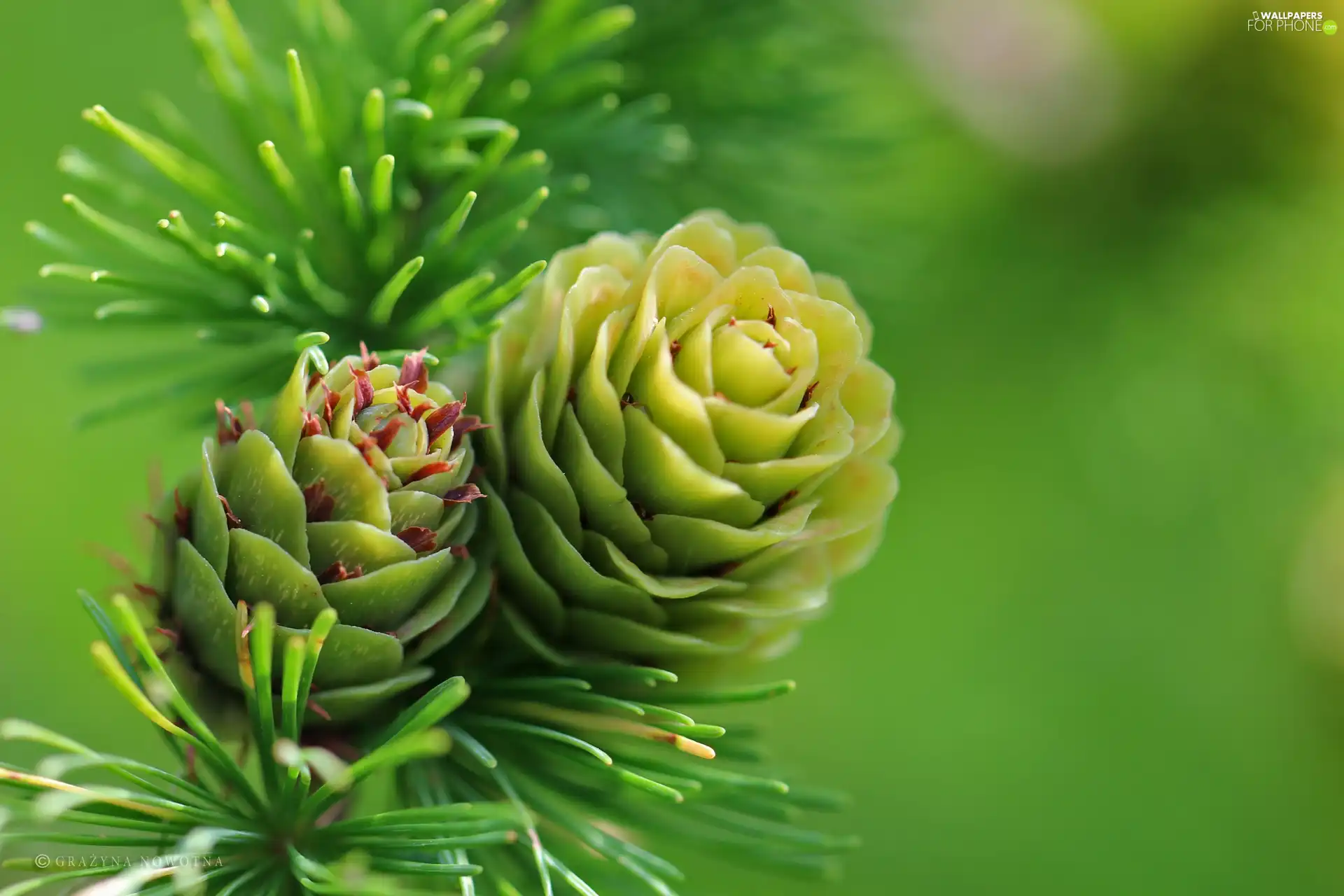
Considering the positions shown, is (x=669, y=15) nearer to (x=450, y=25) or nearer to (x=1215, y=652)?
(x=450, y=25)

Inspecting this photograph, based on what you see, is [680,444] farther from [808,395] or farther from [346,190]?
[346,190]

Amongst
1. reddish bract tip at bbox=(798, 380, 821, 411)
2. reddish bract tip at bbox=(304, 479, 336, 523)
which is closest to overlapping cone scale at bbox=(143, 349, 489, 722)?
reddish bract tip at bbox=(304, 479, 336, 523)

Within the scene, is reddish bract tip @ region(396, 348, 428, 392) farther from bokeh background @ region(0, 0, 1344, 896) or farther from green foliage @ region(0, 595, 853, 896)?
bokeh background @ region(0, 0, 1344, 896)

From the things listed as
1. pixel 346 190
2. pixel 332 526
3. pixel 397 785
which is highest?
pixel 346 190

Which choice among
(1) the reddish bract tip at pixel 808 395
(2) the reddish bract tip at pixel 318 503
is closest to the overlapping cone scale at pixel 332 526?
(2) the reddish bract tip at pixel 318 503

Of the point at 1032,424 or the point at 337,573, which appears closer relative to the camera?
the point at 337,573

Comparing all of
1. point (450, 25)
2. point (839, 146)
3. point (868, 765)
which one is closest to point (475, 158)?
point (450, 25)

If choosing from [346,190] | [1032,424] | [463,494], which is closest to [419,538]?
[463,494]

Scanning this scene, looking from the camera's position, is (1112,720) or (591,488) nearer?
(591,488)
